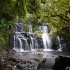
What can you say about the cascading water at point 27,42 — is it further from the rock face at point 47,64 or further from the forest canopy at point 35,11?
the forest canopy at point 35,11

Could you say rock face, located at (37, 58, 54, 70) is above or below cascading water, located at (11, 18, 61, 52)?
below

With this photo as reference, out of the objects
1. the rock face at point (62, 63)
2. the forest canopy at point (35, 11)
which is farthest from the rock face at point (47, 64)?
the forest canopy at point (35, 11)

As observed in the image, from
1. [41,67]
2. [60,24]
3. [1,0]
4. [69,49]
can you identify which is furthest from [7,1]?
[69,49]

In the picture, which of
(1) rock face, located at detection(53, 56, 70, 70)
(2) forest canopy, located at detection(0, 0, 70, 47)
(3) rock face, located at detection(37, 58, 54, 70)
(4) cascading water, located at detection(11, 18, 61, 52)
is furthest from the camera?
(4) cascading water, located at detection(11, 18, 61, 52)

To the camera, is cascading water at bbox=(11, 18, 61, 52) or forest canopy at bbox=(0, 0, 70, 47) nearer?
forest canopy at bbox=(0, 0, 70, 47)

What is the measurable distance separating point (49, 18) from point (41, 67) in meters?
5.70

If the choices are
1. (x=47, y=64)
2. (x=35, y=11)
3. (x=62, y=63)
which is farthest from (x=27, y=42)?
(x=35, y=11)

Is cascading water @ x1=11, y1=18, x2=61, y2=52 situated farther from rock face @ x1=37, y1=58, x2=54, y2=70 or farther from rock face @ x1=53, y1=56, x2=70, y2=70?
rock face @ x1=53, y1=56, x2=70, y2=70

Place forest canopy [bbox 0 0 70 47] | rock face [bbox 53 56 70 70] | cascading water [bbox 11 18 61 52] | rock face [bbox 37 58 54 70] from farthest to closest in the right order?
cascading water [bbox 11 18 61 52]
rock face [bbox 37 58 54 70]
rock face [bbox 53 56 70 70]
forest canopy [bbox 0 0 70 47]

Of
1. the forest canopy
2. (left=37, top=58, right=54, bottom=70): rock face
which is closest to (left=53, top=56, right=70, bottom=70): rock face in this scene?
(left=37, top=58, right=54, bottom=70): rock face

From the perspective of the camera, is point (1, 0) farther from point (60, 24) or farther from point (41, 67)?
point (41, 67)

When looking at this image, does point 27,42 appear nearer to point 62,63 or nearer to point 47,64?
point 47,64

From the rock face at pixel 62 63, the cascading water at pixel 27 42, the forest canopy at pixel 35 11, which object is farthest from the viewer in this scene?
the cascading water at pixel 27 42

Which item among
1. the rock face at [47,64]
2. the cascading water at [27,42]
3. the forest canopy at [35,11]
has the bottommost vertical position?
the rock face at [47,64]
